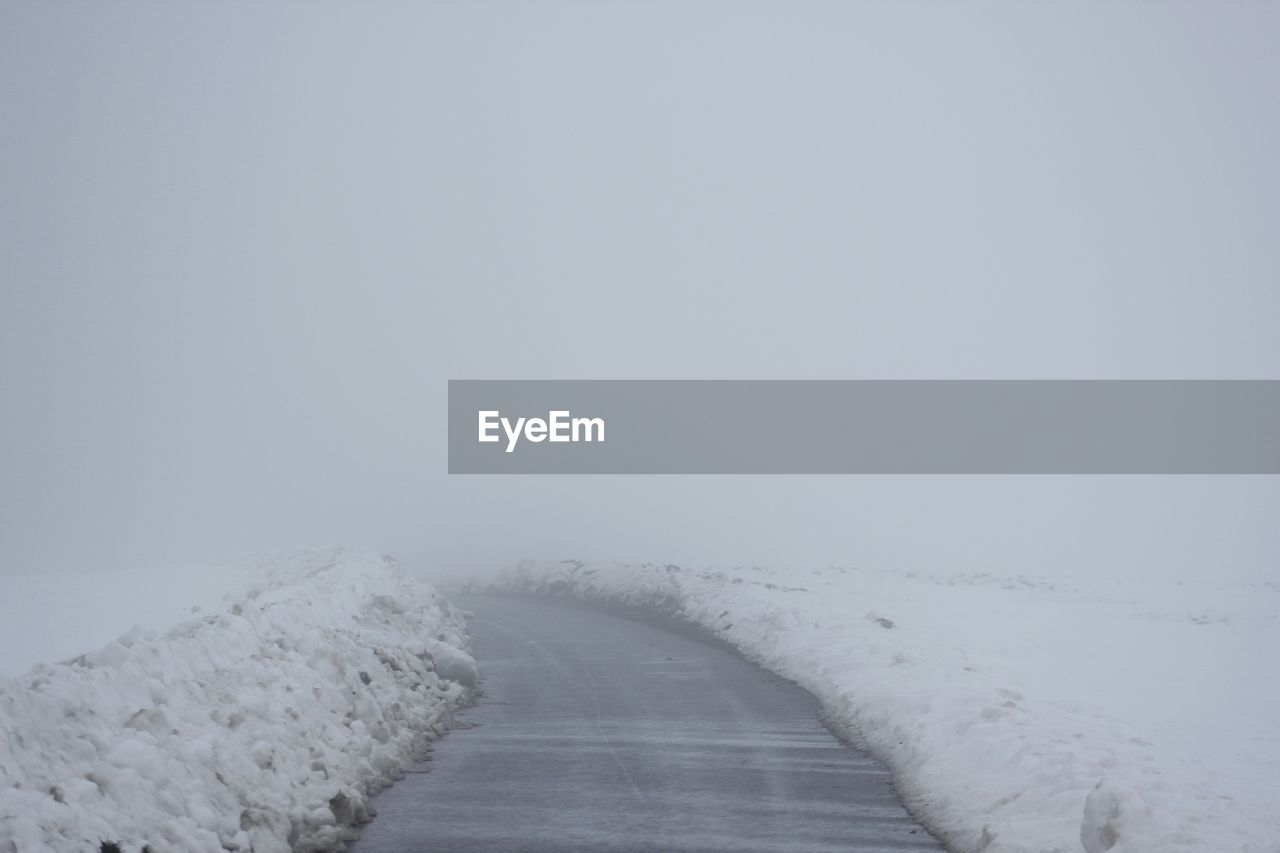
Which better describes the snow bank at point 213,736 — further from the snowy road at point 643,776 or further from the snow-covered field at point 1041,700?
the snow-covered field at point 1041,700

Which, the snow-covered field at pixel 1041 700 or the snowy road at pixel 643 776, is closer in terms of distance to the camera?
the snow-covered field at pixel 1041 700

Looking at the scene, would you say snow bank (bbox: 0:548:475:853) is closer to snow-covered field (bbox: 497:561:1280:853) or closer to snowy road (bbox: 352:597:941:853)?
snowy road (bbox: 352:597:941:853)

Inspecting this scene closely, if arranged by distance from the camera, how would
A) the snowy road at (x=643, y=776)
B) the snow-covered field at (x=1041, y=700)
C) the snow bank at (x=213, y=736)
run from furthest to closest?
the snowy road at (x=643, y=776) → the snow-covered field at (x=1041, y=700) → the snow bank at (x=213, y=736)

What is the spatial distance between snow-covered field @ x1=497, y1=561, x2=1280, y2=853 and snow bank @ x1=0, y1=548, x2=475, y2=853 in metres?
6.07

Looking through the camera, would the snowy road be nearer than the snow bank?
No

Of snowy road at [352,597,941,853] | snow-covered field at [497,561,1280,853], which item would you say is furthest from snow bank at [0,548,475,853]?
snow-covered field at [497,561,1280,853]

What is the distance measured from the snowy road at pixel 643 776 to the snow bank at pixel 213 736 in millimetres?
675

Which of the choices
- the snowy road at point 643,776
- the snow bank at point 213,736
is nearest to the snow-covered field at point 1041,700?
the snowy road at point 643,776

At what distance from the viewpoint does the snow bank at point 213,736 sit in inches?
312

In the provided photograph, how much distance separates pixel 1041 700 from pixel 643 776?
275 inches

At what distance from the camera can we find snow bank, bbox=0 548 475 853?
793cm

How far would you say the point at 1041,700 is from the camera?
16125 millimetres

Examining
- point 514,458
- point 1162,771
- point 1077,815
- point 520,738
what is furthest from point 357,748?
point 514,458

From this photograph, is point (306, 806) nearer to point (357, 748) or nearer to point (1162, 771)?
point (357, 748)
